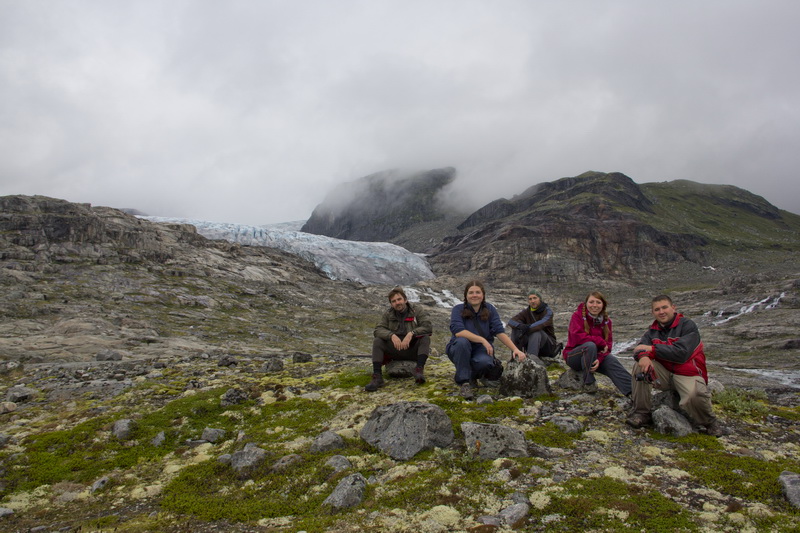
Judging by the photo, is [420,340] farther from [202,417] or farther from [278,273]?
[278,273]

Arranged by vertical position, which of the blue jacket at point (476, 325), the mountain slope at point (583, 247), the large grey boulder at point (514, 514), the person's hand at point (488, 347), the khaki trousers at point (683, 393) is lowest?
the large grey boulder at point (514, 514)

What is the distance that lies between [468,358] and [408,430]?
10.6 ft

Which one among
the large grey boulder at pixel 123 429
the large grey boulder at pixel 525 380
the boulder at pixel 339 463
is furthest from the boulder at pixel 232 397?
the large grey boulder at pixel 525 380

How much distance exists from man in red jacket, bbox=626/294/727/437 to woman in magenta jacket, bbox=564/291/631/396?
4.88ft

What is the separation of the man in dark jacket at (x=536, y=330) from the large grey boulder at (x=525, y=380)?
7.00 ft

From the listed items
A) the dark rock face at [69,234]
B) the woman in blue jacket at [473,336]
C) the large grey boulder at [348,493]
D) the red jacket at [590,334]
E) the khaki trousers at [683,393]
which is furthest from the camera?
the dark rock face at [69,234]

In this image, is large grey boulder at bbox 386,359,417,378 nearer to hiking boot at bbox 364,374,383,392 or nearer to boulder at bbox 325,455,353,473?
hiking boot at bbox 364,374,383,392

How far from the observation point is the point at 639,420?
22.5 ft

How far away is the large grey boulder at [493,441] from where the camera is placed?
5.92 m

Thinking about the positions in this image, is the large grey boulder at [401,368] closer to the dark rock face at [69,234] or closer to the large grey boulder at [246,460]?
the large grey boulder at [246,460]

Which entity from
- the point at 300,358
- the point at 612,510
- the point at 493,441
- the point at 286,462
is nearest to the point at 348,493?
the point at 286,462

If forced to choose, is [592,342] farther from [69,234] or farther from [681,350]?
[69,234]

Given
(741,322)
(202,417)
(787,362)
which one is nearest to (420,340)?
(202,417)

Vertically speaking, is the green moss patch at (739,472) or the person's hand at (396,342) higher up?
the person's hand at (396,342)
